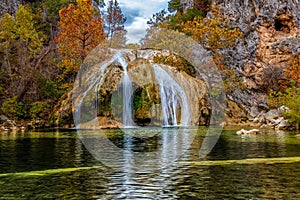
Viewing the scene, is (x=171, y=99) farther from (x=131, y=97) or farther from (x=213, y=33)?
(x=213, y=33)

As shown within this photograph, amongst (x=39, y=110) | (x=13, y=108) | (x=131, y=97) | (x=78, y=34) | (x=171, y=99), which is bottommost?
(x=39, y=110)

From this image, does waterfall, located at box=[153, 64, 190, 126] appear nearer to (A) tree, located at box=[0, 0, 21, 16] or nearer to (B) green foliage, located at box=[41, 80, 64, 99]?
(B) green foliage, located at box=[41, 80, 64, 99]

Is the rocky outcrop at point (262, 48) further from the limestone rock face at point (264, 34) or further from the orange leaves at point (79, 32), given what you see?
the orange leaves at point (79, 32)

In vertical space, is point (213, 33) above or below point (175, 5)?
below

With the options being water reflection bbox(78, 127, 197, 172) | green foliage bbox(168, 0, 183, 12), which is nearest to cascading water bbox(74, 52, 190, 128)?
water reflection bbox(78, 127, 197, 172)

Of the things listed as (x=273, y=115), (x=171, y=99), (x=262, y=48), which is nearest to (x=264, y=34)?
(x=262, y=48)

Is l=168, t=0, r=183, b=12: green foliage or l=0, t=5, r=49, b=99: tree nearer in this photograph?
l=0, t=5, r=49, b=99: tree

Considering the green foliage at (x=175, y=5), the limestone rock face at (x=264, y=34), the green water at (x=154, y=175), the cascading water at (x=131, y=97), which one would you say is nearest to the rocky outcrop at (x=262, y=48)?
the limestone rock face at (x=264, y=34)

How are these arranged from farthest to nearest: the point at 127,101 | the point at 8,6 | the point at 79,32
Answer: the point at 8,6 < the point at 79,32 < the point at 127,101

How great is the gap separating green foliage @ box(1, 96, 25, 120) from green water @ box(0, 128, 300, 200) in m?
19.7

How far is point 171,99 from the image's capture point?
33.3 meters

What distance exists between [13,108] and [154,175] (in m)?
26.2

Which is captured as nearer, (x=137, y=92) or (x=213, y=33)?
(x=137, y=92)

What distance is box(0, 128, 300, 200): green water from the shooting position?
755cm
